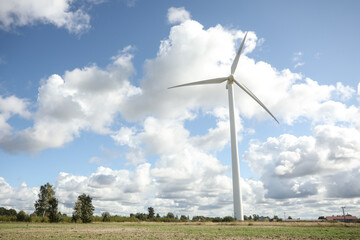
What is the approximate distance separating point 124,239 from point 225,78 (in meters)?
71.6

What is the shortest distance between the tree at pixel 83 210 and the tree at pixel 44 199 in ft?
100

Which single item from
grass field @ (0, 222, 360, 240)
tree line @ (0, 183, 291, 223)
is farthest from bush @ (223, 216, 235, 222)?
grass field @ (0, 222, 360, 240)

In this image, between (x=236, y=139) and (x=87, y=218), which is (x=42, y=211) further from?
(x=236, y=139)

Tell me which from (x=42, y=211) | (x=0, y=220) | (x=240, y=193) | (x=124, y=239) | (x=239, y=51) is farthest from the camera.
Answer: (x=42, y=211)

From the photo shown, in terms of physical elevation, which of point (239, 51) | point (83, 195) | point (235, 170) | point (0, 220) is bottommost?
point (0, 220)

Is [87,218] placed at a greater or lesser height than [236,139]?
lesser

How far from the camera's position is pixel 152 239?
30016 millimetres

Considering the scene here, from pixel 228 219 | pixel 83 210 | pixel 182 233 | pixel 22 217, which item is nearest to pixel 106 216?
pixel 83 210

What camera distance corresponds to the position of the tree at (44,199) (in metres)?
116

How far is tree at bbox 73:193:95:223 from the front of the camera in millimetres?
91750

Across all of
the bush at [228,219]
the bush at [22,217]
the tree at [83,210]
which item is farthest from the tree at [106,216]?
the bush at [228,219]

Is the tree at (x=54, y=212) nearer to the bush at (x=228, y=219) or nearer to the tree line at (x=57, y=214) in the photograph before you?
the tree line at (x=57, y=214)

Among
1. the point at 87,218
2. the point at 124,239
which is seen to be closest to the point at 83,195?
the point at 87,218

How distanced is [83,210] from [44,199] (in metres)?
36.7
